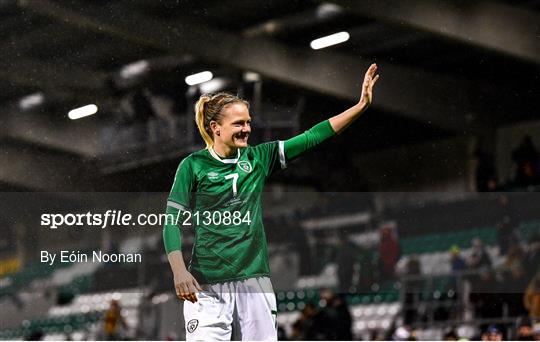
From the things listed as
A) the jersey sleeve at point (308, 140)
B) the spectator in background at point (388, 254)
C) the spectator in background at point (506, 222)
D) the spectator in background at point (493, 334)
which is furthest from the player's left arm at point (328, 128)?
the spectator in background at point (493, 334)

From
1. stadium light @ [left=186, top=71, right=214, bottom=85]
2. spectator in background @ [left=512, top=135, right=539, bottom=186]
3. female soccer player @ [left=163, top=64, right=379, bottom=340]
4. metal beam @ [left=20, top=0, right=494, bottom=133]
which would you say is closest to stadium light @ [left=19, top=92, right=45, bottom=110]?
metal beam @ [left=20, top=0, right=494, bottom=133]

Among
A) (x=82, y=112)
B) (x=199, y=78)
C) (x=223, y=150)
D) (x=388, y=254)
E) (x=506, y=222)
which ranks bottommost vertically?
(x=388, y=254)

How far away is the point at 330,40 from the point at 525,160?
1066mm

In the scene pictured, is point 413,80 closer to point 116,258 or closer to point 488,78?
point 488,78

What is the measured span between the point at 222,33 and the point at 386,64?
0.73 meters

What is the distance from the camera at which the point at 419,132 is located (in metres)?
5.66

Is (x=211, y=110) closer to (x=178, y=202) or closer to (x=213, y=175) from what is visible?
(x=213, y=175)

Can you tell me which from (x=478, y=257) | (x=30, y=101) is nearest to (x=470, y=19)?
(x=478, y=257)

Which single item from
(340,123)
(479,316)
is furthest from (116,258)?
(479,316)

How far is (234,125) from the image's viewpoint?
14.1 feet

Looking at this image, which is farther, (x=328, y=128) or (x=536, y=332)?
(x=536, y=332)

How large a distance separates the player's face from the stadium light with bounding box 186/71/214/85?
1.28 meters

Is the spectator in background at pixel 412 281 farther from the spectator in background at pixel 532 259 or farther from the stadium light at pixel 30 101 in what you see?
the stadium light at pixel 30 101

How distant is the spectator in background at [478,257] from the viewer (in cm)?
561
